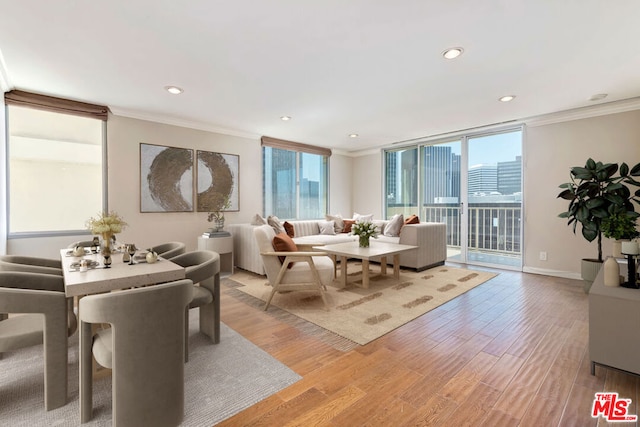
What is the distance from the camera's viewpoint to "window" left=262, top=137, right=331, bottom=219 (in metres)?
5.82

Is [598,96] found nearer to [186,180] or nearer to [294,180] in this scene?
[294,180]

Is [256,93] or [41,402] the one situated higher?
[256,93]

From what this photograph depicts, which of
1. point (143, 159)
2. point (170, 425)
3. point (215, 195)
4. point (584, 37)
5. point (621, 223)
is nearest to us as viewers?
point (170, 425)

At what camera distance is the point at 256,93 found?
3500 mm

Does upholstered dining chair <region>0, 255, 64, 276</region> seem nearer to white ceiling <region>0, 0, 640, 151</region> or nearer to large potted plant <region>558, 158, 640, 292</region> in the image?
white ceiling <region>0, 0, 640, 151</region>

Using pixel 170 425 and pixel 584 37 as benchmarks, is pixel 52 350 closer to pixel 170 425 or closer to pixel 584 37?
pixel 170 425

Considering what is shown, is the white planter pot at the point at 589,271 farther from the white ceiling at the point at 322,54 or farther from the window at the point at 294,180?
the window at the point at 294,180

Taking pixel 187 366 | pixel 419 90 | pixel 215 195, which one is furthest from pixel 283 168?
pixel 187 366

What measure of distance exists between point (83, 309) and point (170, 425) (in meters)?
0.71

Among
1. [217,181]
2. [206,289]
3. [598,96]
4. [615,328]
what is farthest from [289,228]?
[598,96]

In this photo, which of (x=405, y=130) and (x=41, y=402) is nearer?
(x=41, y=402)

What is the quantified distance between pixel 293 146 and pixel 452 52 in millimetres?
3978

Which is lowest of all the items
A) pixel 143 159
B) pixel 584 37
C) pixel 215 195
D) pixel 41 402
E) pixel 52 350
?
pixel 41 402

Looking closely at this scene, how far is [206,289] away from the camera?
2334 mm
